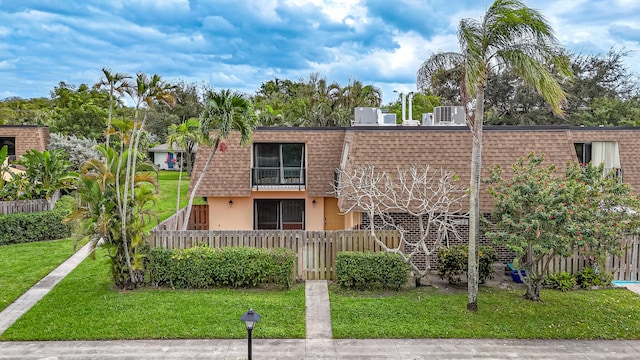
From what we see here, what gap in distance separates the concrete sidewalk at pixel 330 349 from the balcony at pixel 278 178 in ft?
34.0

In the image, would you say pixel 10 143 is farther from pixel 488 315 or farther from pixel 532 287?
pixel 532 287

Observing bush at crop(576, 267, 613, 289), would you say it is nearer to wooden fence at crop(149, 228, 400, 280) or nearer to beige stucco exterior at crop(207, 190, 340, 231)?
wooden fence at crop(149, 228, 400, 280)

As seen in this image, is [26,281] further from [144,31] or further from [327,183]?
[144,31]

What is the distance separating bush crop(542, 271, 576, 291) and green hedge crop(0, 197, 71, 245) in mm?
16054

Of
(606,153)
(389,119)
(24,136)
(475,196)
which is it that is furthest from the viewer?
(24,136)

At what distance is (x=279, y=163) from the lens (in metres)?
19.7

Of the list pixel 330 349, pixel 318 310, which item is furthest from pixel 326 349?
pixel 318 310

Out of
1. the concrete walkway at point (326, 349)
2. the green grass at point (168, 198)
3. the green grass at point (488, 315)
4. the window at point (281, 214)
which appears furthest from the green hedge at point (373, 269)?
the green grass at point (168, 198)

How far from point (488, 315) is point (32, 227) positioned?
52.9ft

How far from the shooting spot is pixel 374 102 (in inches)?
1556

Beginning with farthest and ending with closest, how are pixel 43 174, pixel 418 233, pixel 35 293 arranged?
pixel 43 174, pixel 418 233, pixel 35 293

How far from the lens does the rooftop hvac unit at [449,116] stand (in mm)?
18109

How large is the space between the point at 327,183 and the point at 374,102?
2222 centimetres

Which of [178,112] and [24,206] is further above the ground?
[178,112]
